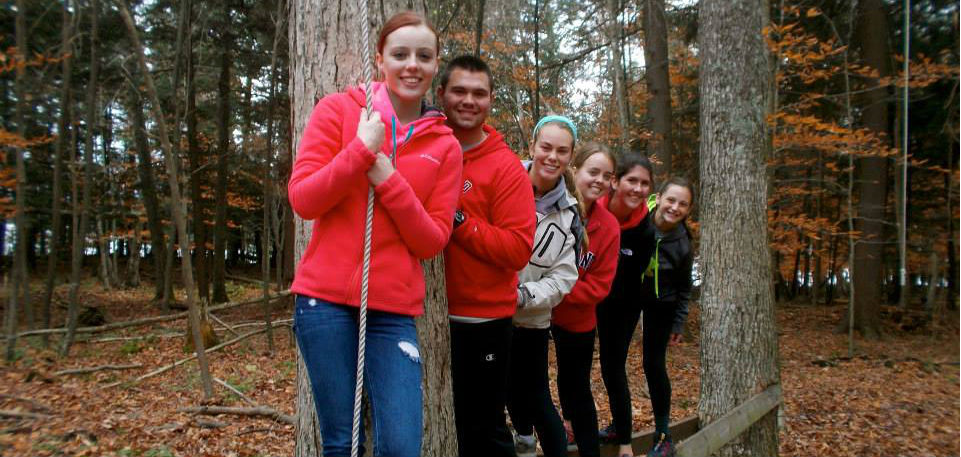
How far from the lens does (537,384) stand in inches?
111

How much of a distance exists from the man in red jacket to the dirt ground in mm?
2857

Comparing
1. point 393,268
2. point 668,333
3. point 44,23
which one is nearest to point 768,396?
point 668,333

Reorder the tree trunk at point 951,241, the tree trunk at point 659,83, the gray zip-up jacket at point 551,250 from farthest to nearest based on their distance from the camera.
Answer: the tree trunk at point 951,241
the tree trunk at point 659,83
the gray zip-up jacket at point 551,250

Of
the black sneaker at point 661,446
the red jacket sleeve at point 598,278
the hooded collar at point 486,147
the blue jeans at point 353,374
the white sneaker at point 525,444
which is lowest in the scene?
the black sneaker at point 661,446

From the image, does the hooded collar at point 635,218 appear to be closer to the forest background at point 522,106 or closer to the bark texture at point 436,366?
the bark texture at point 436,366

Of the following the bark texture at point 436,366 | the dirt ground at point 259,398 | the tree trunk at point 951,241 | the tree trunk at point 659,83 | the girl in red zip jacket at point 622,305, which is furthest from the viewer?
the tree trunk at point 951,241

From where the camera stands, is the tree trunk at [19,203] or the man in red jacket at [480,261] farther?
the tree trunk at [19,203]

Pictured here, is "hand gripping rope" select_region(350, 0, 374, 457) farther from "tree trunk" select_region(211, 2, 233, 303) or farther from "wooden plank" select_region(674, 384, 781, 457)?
"tree trunk" select_region(211, 2, 233, 303)

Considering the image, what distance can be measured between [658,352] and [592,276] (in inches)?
42.6

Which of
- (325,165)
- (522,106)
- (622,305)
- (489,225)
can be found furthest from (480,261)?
(522,106)

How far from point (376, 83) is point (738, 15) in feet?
12.5

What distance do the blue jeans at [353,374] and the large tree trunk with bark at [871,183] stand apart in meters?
12.5

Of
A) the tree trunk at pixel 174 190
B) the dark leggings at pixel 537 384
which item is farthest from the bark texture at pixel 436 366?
the tree trunk at pixel 174 190

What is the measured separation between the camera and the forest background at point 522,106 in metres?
8.95
